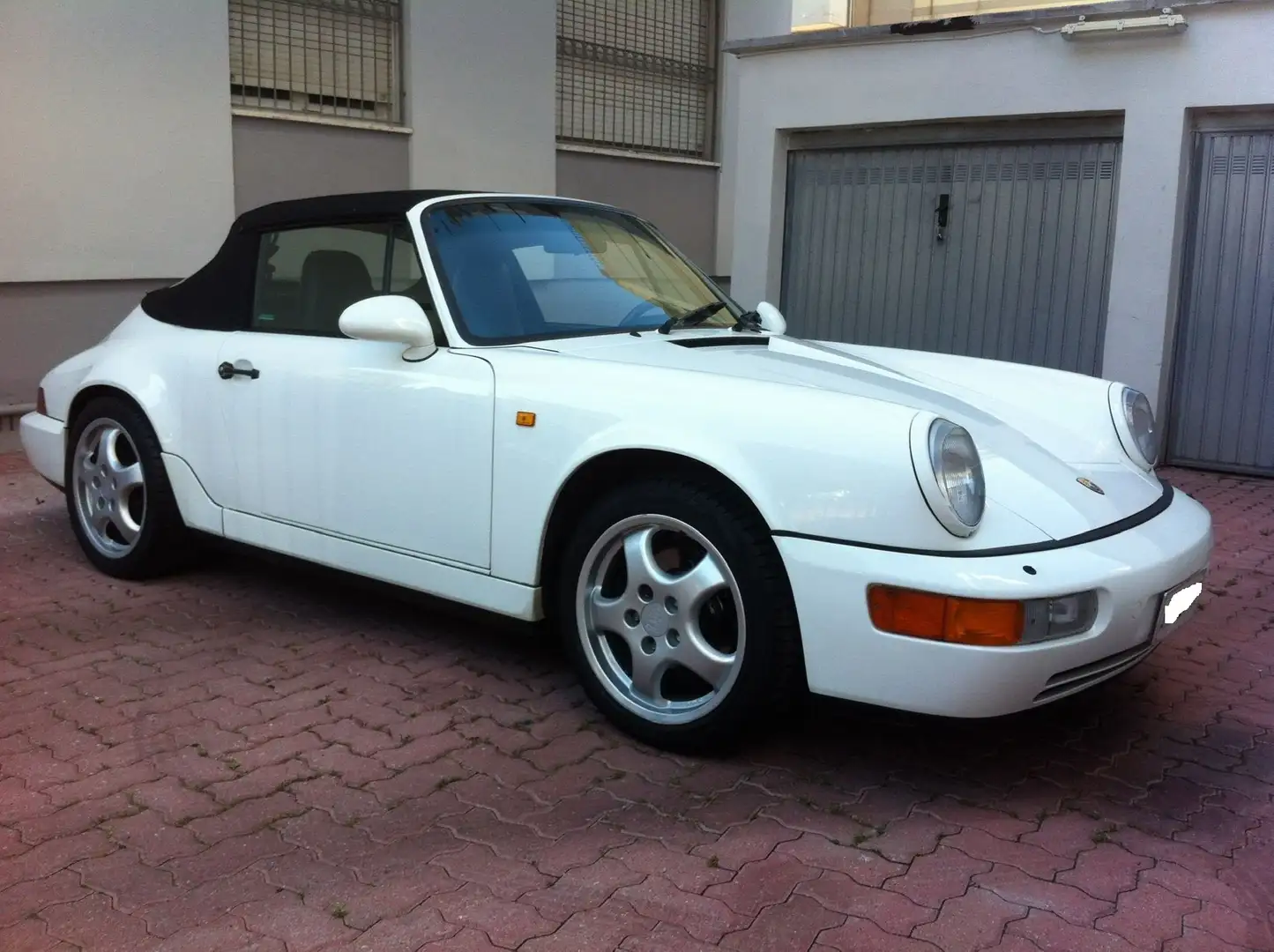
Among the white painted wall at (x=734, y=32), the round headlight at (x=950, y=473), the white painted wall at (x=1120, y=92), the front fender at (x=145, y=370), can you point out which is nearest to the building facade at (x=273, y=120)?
the white painted wall at (x=734, y=32)

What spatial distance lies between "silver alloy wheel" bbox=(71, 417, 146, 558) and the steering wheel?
2.06m

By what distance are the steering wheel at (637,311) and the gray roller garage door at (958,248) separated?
5.14 metres

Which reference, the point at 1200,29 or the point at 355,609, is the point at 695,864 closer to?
the point at 355,609

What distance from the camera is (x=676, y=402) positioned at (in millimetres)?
3270

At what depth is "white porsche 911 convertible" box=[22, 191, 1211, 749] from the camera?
2.92 metres

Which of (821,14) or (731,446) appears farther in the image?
(821,14)

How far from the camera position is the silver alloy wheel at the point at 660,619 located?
10.5 ft

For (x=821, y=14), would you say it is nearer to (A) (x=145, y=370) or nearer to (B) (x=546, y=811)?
(A) (x=145, y=370)

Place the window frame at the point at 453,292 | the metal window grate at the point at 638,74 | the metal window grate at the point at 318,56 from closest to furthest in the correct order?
the window frame at the point at 453,292 < the metal window grate at the point at 318,56 < the metal window grate at the point at 638,74

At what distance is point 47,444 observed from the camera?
17.1ft

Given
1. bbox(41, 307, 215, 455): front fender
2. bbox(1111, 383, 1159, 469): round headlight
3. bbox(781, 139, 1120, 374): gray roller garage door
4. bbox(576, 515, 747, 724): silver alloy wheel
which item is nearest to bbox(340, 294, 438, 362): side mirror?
bbox(576, 515, 747, 724): silver alloy wheel

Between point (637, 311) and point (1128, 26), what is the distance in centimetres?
539

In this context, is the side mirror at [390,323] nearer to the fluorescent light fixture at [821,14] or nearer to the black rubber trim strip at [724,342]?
the black rubber trim strip at [724,342]

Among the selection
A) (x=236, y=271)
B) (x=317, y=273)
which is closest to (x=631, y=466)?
(x=317, y=273)
